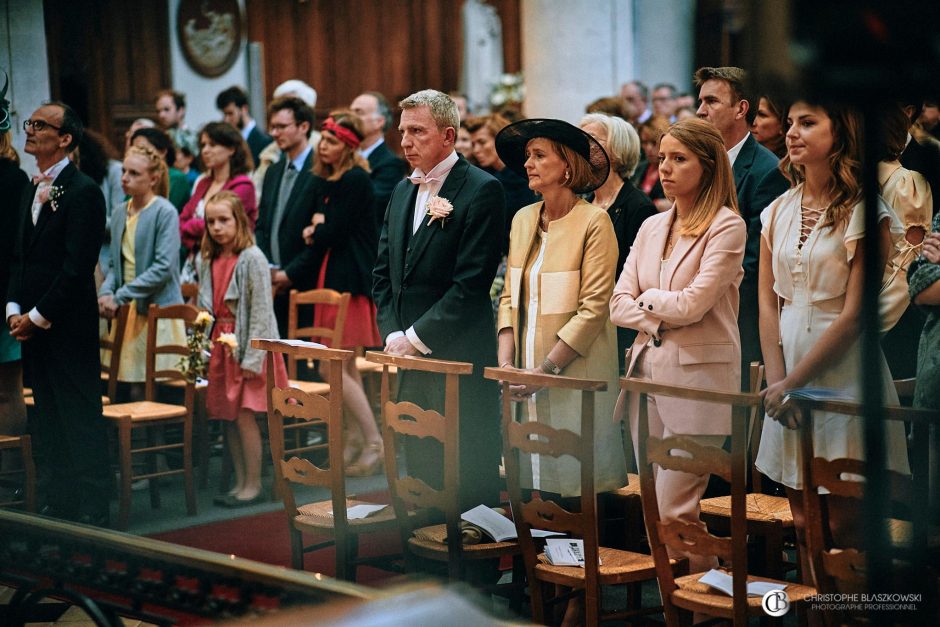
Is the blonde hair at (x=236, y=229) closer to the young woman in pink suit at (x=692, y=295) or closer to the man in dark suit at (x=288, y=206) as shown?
the man in dark suit at (x=288, y=206)

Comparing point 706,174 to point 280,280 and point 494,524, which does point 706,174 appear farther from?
point 280,280

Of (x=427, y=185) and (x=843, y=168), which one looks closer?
(x=843, y=168)

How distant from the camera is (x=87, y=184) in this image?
501 cm

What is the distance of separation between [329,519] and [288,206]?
3.00 m

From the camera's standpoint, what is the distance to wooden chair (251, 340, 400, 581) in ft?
11.7

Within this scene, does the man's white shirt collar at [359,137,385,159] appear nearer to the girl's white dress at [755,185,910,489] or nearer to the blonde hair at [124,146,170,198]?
the blonde hair at [124,146,170,198]

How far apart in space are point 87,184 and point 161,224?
1.05m

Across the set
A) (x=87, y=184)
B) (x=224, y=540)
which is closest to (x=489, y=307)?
(x=224, y=540)

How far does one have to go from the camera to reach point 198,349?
5.47 metres

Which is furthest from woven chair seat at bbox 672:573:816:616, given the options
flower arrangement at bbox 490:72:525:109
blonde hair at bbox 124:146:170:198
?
flower arrangement at bbox 490:72:525:109

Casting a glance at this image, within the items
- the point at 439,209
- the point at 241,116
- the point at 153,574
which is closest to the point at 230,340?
the point at 439,209

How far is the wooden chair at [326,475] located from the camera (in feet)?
11.7

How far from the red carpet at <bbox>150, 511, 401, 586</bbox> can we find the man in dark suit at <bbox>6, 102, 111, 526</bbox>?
0.46 m

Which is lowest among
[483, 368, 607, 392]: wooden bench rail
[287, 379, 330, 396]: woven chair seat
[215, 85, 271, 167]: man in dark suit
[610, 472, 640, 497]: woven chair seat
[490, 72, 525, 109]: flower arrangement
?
[610, 472, 640, 497]: woven chair seat
